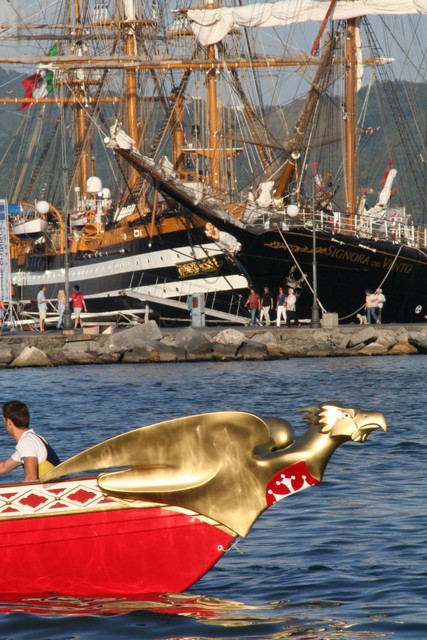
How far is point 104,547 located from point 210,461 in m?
1.12

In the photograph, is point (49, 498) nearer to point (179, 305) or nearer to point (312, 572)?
point (312, 572)

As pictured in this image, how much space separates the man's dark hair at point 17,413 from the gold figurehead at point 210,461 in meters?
0.66

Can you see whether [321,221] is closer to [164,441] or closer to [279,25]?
[279,25]

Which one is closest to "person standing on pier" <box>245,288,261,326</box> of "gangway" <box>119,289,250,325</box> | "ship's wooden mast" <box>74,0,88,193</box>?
"gangway" <box>119,289,250,325</box>

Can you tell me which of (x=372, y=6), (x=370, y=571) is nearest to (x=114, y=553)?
(x=370, y=571)

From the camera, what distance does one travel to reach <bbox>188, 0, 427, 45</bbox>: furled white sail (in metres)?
54.2

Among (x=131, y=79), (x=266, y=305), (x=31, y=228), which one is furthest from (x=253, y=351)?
(x=31, y=228)

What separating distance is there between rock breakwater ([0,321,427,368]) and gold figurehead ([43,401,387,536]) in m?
31.4

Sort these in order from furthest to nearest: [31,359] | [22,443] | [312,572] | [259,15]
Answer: [259,15]
[31,359]
[312,572]
[22,443]

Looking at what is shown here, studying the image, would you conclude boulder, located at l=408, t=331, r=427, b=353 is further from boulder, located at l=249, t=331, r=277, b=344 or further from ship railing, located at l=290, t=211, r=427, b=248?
ship railing, located at l=290, t=211, r=427, b=248

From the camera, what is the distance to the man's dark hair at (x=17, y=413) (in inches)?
415

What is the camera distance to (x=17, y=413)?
34.6 feet

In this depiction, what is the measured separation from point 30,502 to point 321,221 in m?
40.2

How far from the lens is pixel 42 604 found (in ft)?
34.0
